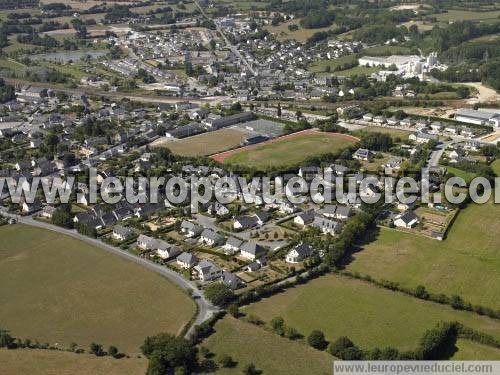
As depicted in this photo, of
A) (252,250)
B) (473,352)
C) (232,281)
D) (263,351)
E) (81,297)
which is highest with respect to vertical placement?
(252,250)

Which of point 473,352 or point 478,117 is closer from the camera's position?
point 473,352

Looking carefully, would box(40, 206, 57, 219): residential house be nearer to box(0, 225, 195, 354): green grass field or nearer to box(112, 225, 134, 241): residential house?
box(0, 225, 195, 354): green grass field

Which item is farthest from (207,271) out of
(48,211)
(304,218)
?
(48,211)

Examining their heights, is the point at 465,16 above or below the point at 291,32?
above

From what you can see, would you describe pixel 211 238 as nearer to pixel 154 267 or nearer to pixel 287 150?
pixel 154 267

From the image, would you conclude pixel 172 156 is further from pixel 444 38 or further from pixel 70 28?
pixel 70 28

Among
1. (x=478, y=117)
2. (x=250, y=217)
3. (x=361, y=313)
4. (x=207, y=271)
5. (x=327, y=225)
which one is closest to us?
(x=361, y=313)

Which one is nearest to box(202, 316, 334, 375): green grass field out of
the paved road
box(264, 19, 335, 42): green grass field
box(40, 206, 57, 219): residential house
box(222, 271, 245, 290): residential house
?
the paved road

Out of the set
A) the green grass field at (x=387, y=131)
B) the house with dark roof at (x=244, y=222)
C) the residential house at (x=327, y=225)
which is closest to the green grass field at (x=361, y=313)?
the residential house at (x=327, y=225)

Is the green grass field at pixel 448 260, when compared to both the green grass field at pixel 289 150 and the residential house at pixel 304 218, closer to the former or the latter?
the residential house at pixel 304 218
